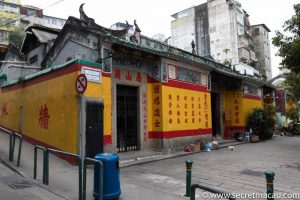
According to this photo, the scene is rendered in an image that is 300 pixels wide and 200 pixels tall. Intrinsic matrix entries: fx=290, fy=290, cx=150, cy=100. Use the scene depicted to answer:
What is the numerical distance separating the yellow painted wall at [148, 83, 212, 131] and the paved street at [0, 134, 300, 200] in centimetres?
216

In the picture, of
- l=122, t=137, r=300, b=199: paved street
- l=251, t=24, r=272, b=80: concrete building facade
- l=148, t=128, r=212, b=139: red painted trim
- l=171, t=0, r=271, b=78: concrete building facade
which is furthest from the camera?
l=251, t=24, r=272, b=80: concrete building facade

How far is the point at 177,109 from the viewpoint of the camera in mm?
13641

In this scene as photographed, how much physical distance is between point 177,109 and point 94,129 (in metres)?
5.16

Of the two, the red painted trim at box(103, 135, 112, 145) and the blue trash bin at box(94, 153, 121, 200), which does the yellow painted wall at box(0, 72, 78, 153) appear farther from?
the blue trash bin at box(94, 153, 121, 200)

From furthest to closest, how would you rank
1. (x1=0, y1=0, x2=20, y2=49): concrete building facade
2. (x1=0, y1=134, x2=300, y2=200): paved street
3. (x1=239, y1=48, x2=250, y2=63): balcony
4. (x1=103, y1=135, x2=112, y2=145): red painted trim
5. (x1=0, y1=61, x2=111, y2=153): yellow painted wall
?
(x1=0, y1=0, x2=20, y2=49): concrete building facade, (x1=239, y1=48, x2=250, y2=63): balcony, (x1=103, y1=135, x2=112, y2=145): red painted trim, (x1=0, y1=61, x2=111, y2=153): yellow painted wall, (x1=0, y1=134, x2=300, y2=200): paved street

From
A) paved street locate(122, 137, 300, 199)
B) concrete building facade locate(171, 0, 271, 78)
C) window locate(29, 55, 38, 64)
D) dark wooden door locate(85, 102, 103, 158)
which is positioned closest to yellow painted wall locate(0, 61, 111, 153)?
dark wooden door locate(85, 102, 103, 158)

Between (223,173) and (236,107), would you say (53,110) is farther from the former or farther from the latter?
(236,107)

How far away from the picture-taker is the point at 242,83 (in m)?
20.5

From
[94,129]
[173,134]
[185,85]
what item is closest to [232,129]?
[185,85]

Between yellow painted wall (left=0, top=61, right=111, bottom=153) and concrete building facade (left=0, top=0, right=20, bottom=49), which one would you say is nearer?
yellow painted wall (left=0, top=61, right=111, bottom=153)

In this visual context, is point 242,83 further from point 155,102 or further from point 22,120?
point 22,120

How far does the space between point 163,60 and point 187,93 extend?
2.34 m

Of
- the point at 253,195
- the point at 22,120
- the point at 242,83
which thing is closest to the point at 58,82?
the point at 22,120

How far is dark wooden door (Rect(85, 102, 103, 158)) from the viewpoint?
936 cm
